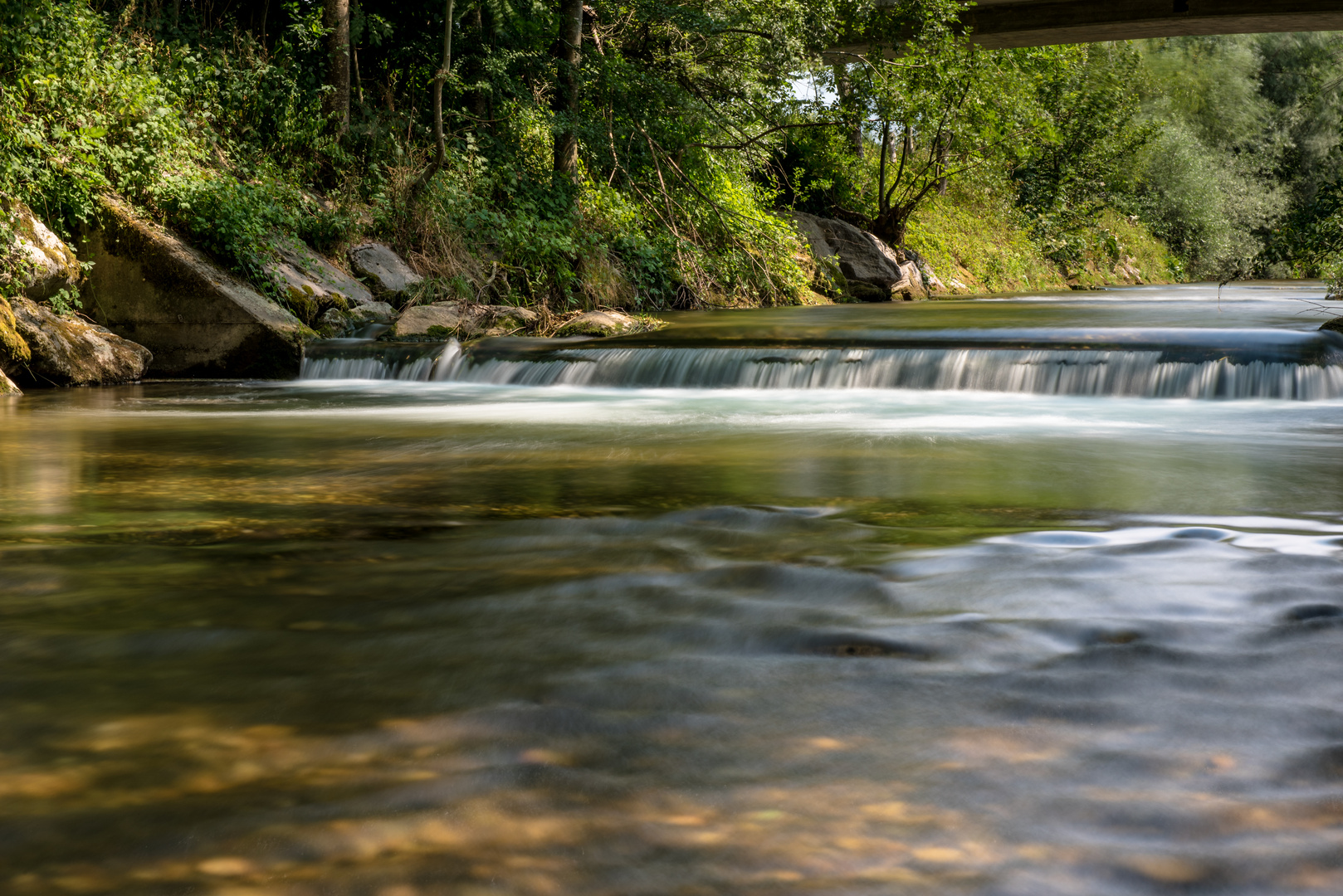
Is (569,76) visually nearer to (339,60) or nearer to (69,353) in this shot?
(339,60)

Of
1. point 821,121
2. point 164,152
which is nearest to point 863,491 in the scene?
point 164,152

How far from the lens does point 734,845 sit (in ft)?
5.81

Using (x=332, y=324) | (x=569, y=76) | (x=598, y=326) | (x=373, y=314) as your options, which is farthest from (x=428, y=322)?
(x=569, y=76)

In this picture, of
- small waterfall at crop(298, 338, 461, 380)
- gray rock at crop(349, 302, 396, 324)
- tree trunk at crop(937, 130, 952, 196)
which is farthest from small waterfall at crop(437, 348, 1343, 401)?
tree trunk at crop(937, 130, 952, 196)

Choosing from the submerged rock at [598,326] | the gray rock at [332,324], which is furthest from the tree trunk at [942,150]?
the gray rock at [332,324]

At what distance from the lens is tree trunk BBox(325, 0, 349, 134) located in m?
14.7

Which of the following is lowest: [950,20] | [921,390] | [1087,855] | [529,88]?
[921,390]

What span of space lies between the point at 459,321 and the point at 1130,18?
1358 cm

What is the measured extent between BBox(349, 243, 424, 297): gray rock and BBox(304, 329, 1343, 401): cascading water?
2.23 metres

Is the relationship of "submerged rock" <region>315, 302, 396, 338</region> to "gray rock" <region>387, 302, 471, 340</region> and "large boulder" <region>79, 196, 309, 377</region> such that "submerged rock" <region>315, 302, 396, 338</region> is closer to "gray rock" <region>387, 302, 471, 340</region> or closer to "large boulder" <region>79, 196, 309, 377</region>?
"gray rock" <region>387, 302, 471, 340</region>

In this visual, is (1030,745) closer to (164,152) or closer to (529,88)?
(164,152)

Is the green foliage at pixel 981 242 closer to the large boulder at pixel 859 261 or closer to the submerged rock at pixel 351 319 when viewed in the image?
the large boulder at pixel 859 261

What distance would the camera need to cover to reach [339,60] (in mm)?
14852

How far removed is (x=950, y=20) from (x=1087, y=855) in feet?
65.3
